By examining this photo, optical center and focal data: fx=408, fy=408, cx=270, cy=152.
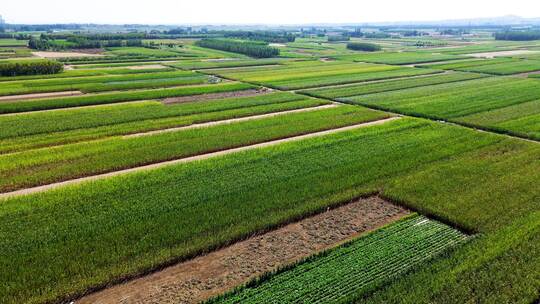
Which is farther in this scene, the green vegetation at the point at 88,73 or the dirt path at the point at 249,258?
the green vegetation at the point at 88,73

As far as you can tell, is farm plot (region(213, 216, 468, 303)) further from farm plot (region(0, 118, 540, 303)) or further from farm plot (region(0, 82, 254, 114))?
farm plot (region(0, 82, 254, 114))

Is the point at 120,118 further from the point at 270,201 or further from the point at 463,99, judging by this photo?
the point at 463,99

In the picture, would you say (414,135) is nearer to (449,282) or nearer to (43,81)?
(449,282)

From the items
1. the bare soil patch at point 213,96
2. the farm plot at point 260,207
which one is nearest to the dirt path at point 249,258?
the farm plot at point 260,207

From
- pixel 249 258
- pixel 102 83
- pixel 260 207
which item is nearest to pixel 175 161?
pixel 260 207

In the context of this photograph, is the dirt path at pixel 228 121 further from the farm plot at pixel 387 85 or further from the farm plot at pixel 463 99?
the farm plot at pixel 387 85

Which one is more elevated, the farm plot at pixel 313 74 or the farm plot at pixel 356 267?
the farm plot at pixel 313 74
